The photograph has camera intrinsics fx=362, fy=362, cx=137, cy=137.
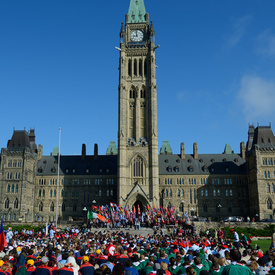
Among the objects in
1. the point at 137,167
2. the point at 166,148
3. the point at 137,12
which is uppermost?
the point at 137,12

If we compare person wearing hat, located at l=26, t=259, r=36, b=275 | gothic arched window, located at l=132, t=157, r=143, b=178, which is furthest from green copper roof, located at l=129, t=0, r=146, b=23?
person wearing hat, located at l=26, t=259, r=36, b=275

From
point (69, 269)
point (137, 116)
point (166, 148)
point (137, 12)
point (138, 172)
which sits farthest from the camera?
point (166, 148)

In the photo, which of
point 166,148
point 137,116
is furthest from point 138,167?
point 166,148

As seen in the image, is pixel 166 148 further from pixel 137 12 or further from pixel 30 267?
pixel 30 267

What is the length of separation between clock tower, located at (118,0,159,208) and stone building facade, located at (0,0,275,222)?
0.69 ft

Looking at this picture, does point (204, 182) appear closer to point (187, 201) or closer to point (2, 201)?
point (187, 201)

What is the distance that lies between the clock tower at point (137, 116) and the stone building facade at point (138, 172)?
0.69ft

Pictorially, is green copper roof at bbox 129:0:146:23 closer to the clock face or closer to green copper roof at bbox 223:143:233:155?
the clock face

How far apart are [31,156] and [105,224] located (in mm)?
33269

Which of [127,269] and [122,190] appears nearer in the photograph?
[127,269]

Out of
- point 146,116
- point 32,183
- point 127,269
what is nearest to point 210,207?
point 146,116

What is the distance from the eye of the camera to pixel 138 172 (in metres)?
76.9

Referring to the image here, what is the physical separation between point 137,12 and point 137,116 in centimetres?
2728

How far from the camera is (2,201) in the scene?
3103 inches
